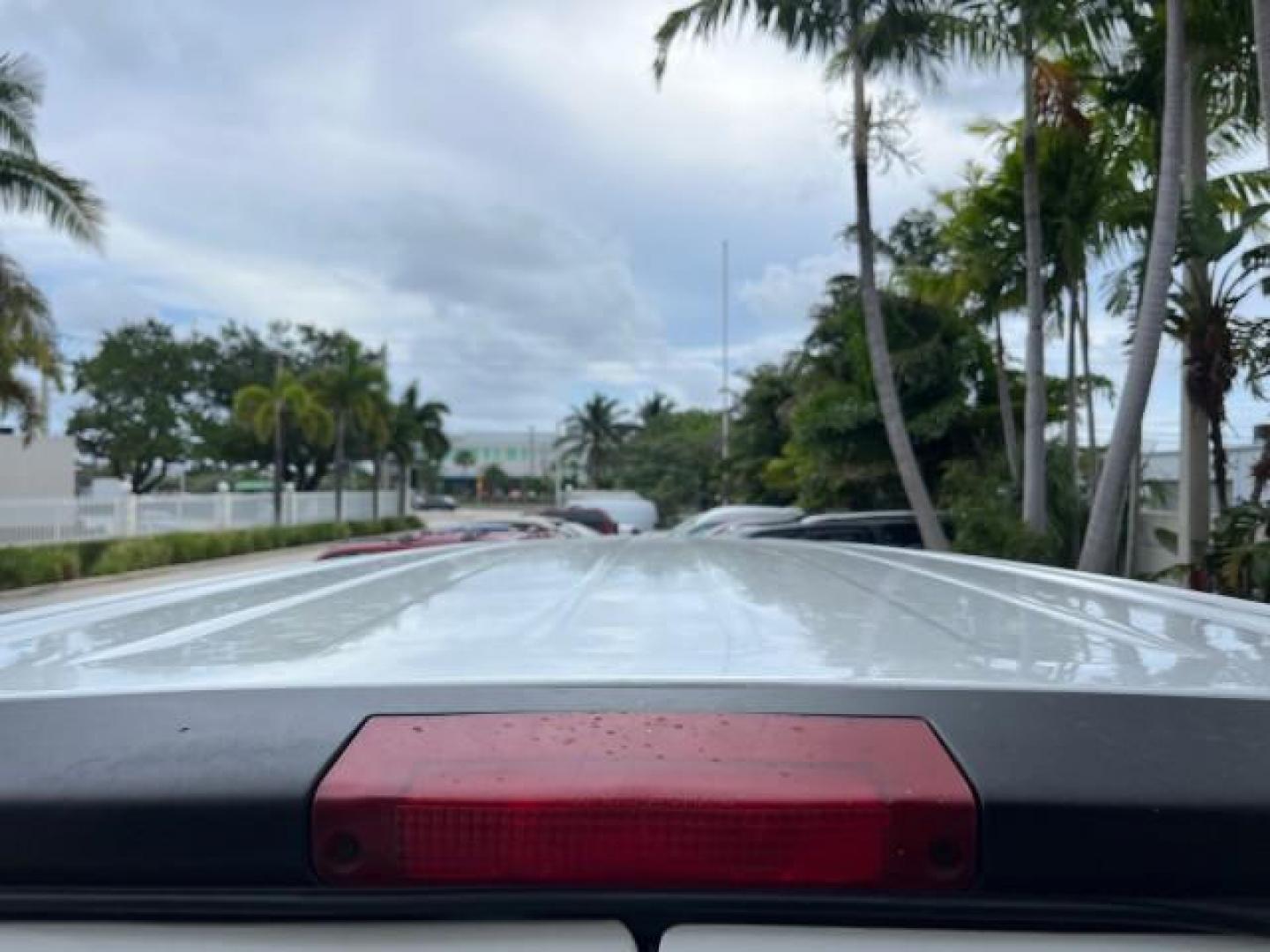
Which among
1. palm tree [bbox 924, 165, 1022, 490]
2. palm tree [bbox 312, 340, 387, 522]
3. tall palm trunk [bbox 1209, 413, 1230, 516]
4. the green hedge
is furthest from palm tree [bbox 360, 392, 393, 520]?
tall palm trunk [bbox 1209, 413, 1230, 516]

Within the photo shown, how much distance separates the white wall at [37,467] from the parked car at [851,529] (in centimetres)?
2490

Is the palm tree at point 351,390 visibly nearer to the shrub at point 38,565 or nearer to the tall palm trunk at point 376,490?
the tall palm trunk at point 376,490

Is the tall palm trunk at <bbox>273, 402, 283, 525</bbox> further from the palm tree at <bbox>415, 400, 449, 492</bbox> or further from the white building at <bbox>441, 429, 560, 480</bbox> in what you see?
the white building at <bbox>441, 429, 560, 480</bbox>

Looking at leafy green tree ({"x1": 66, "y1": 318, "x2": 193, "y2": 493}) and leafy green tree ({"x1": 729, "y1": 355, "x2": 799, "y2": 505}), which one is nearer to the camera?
leafy green tree ({"x1": 729, "y1": 355, "x2": 799, "y2": 505})

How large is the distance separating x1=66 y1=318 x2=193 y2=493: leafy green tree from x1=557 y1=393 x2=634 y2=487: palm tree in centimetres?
3034

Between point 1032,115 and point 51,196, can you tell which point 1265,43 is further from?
point 51,196

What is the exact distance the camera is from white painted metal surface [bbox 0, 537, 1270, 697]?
4.25 ft

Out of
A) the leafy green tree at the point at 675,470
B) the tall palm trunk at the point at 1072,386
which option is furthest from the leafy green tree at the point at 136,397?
the tall palm trunk at the point at 1072,386

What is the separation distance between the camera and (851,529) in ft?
44.2

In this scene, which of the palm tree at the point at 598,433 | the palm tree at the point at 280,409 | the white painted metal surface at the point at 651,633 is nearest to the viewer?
the white painted metal surface at the point at 651,633

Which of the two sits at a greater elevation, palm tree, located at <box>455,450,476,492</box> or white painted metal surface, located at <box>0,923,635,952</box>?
palm tree, located at <box>455,450,476,492</box>

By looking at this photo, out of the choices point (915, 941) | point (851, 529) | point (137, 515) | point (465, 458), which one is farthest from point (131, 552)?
point (465, 458)

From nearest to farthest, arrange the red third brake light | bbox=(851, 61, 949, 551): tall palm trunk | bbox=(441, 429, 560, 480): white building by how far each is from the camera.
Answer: the red third brake light → bbox=(851, 61, 949, 551): tall palm trunk → bbox=(441, 429, 560, 480): white building

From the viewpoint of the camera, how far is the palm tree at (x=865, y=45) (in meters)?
11.9
